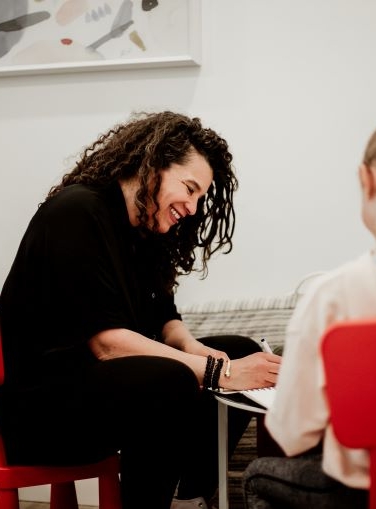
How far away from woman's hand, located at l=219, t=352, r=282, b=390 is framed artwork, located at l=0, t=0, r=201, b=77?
1.05 m

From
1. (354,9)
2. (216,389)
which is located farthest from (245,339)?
(354,9)

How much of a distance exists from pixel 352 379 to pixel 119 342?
2.39 feet

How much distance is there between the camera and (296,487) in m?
1.02

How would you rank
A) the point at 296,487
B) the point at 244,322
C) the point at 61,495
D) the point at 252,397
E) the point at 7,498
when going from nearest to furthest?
1. the point at 296,487
2. the point at 252,397
3. the point at 7,498
4. the point at 61,495
5. the point at 244,322

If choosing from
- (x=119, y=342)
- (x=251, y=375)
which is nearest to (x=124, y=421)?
(x=119, y=342)

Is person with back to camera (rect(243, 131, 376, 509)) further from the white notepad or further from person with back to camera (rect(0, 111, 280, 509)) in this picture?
person with back to camera (rect(0, 111, 280, 509))

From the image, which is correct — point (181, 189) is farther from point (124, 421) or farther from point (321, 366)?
point (321, 366)

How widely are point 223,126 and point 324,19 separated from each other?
1.41 ft

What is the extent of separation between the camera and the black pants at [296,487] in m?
0.99

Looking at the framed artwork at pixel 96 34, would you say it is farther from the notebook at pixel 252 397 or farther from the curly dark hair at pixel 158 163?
the notebook at pixel 252 397

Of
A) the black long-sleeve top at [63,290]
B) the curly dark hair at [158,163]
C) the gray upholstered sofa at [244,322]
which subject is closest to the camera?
the black long-sleeve top at [63,290]

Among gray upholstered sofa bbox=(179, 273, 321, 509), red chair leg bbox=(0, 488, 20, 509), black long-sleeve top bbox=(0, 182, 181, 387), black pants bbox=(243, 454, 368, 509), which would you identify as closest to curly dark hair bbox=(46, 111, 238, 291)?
black long-sleeve top bbox=(0, 182, 181, 387)

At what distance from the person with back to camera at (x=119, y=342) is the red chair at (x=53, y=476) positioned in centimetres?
4

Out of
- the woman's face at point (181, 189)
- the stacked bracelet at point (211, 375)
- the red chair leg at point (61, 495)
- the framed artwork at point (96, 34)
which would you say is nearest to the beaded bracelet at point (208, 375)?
the stacked bracelet at point (211, 375)
